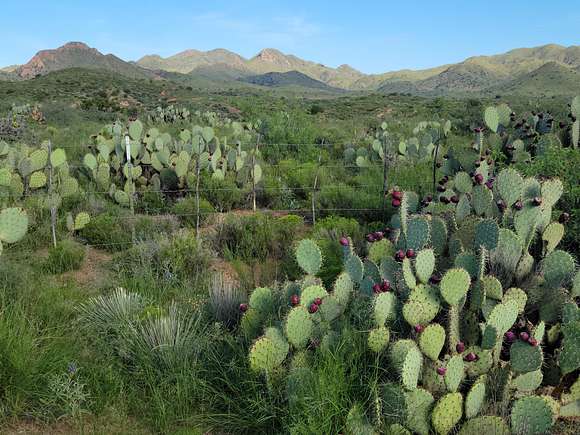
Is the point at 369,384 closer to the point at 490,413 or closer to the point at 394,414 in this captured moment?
the point at 394,414

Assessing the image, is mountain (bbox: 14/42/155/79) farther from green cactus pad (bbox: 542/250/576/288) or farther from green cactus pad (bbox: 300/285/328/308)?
green cactus pad (bbox: 542/250/576/288)

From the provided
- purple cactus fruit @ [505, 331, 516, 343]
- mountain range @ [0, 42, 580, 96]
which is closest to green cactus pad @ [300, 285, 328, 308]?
purple cactus fruit @ [505, 331, 516, 343]

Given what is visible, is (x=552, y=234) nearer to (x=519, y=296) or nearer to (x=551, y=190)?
(x=551, y=190)

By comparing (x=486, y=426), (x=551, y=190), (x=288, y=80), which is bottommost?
(x=486, y=426)

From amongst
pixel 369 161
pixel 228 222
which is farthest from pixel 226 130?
pixel 228 222

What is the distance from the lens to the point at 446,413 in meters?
3.31

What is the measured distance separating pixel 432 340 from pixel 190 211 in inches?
Answer: 209

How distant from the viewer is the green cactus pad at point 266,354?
365cm

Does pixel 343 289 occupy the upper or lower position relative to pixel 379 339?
upper

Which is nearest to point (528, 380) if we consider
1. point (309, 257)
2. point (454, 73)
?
point (309, 257)

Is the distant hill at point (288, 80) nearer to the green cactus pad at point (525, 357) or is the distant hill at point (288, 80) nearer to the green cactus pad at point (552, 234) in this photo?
the green cactus pad at point (552, 234)

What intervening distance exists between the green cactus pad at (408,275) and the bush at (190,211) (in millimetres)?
4431

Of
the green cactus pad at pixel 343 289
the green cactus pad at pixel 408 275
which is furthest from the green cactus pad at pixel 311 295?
the green cactus pad at pixel 408 275

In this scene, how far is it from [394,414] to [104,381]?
6.25ft
